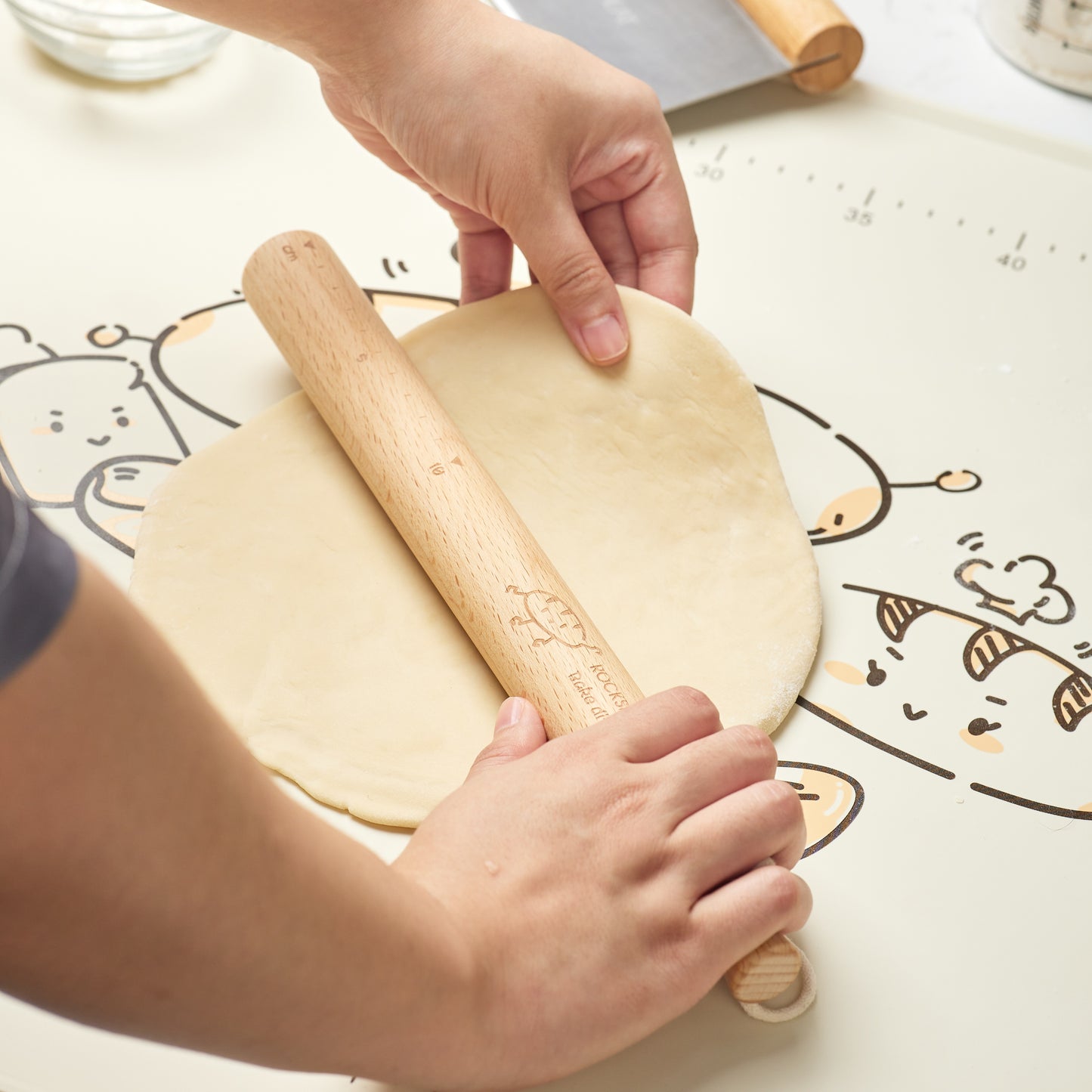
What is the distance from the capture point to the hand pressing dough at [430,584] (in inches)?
39.7

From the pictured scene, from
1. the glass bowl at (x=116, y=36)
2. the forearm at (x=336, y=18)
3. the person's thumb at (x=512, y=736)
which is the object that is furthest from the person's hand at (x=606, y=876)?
the glass bowl at (x=116, y=36)

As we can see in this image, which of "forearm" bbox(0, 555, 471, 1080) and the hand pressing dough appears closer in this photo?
"forearm" bbox(0, 555, 471, 1080)

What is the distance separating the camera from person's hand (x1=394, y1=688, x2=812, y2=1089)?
766 mm

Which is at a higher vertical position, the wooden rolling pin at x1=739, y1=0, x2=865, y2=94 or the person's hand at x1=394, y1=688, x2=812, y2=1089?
the wooden rolling pin at x1=739, y1=0, x2=865, y2=94

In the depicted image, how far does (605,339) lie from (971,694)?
0.54 m

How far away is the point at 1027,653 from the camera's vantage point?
3.79 ft

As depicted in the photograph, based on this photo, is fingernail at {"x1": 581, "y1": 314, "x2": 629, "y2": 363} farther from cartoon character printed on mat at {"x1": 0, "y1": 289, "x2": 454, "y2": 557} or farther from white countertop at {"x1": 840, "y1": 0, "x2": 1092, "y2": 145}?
white countertop at {"x1": 840, "y1": 0, "x2": 1092, "y2": 145}

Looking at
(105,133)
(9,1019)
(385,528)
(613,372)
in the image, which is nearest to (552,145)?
(613,372)

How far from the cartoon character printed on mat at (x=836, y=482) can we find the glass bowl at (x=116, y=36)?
110 cm

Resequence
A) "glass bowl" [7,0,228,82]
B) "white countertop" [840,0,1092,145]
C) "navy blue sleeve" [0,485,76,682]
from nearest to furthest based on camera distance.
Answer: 1. "navy blue sleeve" [0,485,76,682]
2. "glass bowl" [7,0,228,82]
3. "white countertop" [840,0,1092,145]

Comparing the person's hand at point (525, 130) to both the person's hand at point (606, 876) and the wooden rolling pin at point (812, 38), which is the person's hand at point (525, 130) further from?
the wooden rolling pin at point (812, 38)

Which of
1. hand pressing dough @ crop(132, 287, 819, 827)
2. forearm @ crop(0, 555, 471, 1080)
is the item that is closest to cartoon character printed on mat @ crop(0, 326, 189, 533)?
hand pressing dough @ crop(132, 287, 819, 827)

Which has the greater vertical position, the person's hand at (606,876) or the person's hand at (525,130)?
the person's hand at (525,130)

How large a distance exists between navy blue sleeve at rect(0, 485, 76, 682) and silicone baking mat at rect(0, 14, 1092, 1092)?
21.2 inches
